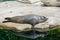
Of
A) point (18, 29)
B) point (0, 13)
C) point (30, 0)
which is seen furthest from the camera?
point (30, 0)

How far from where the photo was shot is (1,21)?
3.39m

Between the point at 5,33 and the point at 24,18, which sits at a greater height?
the point at 24,18

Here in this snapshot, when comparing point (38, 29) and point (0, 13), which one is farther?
point (0, 13)

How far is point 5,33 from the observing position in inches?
132

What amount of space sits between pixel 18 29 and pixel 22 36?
0.40 ft

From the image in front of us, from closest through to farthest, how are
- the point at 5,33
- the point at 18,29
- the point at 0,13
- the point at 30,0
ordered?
the point at 18,29
the point at 5,33
the point at 0,13
the point at 30,0

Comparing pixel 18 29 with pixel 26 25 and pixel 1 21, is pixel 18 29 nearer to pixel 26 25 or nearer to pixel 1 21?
pixel 26 25

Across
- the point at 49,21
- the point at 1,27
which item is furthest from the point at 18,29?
the point at 49,21

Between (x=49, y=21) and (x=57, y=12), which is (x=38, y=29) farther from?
(x=57, y=12)

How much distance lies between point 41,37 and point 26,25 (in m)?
0.29

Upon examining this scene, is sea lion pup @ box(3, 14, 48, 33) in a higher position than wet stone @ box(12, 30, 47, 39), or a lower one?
higher

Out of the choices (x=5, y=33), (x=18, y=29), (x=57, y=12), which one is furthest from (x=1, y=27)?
(x=57, y=12)

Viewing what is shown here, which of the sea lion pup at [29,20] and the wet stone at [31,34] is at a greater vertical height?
the sea lion pup at [29,20]

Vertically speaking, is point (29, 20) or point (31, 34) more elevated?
point (29, 20)
